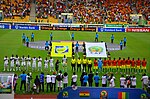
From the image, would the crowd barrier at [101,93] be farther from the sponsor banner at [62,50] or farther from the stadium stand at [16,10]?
the stadium stand at [16,10]

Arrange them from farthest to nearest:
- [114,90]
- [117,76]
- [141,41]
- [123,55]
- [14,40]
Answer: [141,41] → [14,40] → [123,55] → [117,76] → [114,90]

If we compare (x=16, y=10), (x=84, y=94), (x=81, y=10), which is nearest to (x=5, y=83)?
(x=84, y=94)

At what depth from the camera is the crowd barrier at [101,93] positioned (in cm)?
2006

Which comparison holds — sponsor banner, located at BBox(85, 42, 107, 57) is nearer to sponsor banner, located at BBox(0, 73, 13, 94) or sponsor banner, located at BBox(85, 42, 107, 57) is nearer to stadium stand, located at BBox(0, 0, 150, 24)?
sponsor banner, located at BBox(0, 73, 13, 94)

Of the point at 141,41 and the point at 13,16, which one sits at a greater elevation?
the point at 13,16

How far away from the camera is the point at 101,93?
66.1ft

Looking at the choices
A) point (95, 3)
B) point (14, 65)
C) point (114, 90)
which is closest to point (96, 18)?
point (95, 3)

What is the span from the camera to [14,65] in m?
28.9

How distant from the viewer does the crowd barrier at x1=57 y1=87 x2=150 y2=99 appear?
2006 centimetres

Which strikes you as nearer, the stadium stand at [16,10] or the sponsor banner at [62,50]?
the sponsor banner at [62,50]

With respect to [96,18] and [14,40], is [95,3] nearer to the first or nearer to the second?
[96,18]

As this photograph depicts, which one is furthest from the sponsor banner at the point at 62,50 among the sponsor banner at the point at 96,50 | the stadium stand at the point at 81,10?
the stadium stand at the point at 81,10

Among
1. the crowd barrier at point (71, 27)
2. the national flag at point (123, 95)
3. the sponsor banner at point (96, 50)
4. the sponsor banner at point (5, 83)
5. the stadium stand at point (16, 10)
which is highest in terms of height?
the stadium stand at point (16, 10)

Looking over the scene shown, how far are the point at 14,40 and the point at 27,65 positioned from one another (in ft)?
41.5
